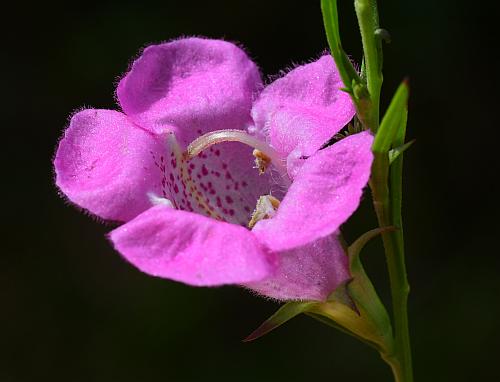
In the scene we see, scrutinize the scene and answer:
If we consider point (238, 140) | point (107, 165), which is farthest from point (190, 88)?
point (107, 165)

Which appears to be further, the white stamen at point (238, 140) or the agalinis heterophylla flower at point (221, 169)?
the white stamen at point (238, 140)

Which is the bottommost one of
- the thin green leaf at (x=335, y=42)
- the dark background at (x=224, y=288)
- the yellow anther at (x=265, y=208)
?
the dark background at (x=224, y=288)

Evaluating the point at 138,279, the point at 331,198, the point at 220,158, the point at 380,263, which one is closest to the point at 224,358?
the point at 138,279

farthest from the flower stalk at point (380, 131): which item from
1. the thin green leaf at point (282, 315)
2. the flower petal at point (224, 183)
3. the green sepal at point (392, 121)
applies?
the flower petal at point (224, 183)

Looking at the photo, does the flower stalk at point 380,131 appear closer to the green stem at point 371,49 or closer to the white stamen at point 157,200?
the green stem at point 371,49

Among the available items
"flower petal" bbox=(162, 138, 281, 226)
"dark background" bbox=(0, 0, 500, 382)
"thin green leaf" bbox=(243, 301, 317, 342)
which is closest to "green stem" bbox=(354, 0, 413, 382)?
"thin green leaf" bbox=(243, 301, 317, 342)

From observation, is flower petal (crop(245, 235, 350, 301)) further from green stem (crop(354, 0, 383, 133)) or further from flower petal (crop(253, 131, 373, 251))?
green stem (crop(354, 0, 383, 133))

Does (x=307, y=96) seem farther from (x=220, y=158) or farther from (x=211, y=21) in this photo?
(x=211, y=21)
